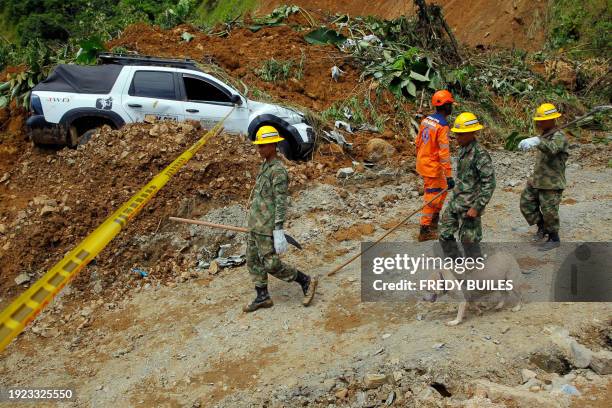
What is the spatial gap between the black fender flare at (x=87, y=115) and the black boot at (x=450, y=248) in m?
5.71

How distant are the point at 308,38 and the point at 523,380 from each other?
999 cm

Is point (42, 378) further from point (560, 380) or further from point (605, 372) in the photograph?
point (605, 372)

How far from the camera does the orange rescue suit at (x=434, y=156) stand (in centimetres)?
623

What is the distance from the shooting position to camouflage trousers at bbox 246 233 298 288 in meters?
5.47

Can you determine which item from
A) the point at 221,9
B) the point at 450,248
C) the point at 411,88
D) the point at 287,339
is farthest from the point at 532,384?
the point at 221,9

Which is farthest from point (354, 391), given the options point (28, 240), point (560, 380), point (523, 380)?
point (28, 240)

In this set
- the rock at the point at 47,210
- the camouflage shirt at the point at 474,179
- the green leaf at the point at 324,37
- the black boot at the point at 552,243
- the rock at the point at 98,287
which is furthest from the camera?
the green leaf at the point at 324,37

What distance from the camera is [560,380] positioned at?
4195 millimetres

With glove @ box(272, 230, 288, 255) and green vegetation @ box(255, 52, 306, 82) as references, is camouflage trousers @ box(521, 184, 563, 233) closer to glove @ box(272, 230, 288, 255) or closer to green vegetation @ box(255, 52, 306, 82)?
glove @ box(272, 230, 288, 255)

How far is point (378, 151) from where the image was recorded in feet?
31.9

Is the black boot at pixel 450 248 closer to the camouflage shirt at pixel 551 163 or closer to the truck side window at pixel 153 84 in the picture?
the camouflage shirt at pixel 551 163

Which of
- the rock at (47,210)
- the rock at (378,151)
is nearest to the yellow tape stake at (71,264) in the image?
the rock at (47,210)

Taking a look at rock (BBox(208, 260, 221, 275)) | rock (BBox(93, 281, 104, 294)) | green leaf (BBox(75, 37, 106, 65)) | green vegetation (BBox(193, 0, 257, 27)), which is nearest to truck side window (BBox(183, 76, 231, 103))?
green leaf (BBox(75, 37, 106, 65))

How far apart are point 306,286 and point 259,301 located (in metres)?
0.50
